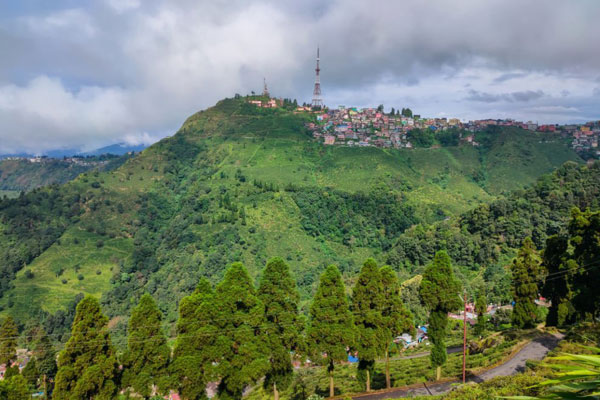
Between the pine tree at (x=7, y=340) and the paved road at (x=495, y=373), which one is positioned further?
the pine tree at (x=7, y=340)

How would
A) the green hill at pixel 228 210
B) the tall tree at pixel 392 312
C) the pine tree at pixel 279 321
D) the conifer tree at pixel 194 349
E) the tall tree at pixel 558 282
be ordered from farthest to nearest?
the green hill at pixel 228 210, the tall tree at pixel 558 282, the tall tree at pixel 392 312, the pine tree at pixel 279 321, the conifer tree at pixel 194 349

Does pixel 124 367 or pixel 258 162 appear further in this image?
pixel 258 162

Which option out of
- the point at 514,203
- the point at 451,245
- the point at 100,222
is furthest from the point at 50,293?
the point at 514,203

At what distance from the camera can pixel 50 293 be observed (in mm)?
64875

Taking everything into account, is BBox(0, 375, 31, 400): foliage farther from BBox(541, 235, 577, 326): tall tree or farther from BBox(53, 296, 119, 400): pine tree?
BBox(541, 235, 577, 326): tall tree

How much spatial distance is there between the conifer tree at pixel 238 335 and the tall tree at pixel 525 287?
52.9 ft

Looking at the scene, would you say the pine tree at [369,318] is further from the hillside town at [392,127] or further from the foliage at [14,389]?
the hillside town at [392,127]

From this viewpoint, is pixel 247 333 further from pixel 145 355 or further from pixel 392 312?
pixel 392 312

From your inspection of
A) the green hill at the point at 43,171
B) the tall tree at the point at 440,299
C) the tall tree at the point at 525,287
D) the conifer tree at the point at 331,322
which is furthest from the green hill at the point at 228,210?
the green hill at the point at 43,171

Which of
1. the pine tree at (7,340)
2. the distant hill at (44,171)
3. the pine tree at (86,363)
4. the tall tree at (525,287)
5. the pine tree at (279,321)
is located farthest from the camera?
the distant hill at (44,171)

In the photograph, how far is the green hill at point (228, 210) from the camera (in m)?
65.1

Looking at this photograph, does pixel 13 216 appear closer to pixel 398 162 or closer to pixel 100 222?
pixel 100 222

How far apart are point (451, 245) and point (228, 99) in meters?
112

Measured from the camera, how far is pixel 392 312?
17.0 m
